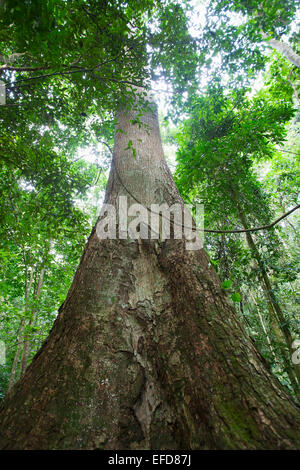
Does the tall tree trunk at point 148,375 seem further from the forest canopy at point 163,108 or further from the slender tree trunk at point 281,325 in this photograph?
the slender tree trunk at point 281,325

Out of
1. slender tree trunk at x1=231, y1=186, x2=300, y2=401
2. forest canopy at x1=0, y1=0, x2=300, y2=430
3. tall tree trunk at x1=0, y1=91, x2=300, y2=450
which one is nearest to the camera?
tall tree trunk at x1=0, y1=91, x2=300, y2=450

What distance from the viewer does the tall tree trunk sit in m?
0.86

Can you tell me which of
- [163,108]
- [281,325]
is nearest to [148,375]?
[281,325]

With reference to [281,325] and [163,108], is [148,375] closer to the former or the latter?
[281,325]

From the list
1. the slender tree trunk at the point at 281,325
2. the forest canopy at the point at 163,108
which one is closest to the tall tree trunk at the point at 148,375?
the forest canopy at the point at 163,108

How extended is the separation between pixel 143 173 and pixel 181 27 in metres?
2.09

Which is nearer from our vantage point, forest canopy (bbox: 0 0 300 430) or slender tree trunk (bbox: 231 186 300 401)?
forest canopy (bbox: 0 0 300 430)

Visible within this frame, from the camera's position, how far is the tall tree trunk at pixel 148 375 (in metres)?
0.86

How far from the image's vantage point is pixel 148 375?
1.12 m

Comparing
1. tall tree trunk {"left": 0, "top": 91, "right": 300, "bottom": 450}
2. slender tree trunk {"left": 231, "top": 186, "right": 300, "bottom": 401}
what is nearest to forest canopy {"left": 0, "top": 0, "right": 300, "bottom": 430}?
slender tree trunk {"left": 231, "top": 186, "right": 300, "bottom": 401}

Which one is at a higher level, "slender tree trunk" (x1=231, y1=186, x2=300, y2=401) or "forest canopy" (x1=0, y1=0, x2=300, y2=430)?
"forest canopy" (x1=0, y1=0, x2=300, y2=430)

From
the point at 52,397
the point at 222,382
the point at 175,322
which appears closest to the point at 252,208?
the point at 175,322

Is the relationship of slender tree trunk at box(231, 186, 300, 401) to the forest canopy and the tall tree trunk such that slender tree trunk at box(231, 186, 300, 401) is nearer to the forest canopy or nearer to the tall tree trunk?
the forest canopy
